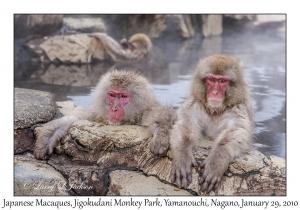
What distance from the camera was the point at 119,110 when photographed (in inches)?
179

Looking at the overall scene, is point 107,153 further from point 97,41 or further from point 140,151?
point 97,41

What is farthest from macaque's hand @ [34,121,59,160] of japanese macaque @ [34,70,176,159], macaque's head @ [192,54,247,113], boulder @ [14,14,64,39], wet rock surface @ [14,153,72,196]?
boulder @ [14,14,64,39]

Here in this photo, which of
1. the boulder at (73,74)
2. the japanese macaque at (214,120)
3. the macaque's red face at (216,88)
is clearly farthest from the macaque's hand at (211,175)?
the boulder at (73,74)

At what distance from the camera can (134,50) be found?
1264cm

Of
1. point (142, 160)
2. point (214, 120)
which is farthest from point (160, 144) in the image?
point (214, 120)

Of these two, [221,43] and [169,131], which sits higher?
[221,43]

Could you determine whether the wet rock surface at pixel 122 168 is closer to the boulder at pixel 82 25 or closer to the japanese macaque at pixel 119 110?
the japanese macaque at pixel 119 110

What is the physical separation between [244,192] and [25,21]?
9122 mm

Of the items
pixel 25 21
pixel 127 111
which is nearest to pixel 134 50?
pixel 25 21

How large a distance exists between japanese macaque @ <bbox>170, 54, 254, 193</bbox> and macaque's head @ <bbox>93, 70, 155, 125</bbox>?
1.92 ft

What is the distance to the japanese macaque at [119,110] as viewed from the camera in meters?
4.40

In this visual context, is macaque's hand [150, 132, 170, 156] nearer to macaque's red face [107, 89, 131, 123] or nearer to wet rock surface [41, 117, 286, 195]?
wet rock surface [41, 117, 286, 195]

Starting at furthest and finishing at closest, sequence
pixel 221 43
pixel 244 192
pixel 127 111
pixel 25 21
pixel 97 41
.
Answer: pixel 221 43 → pixel 97 41 → pixel 25 21 → pixel 127 111 → pixel 244 192

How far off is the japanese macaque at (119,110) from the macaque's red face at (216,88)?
0.51m
